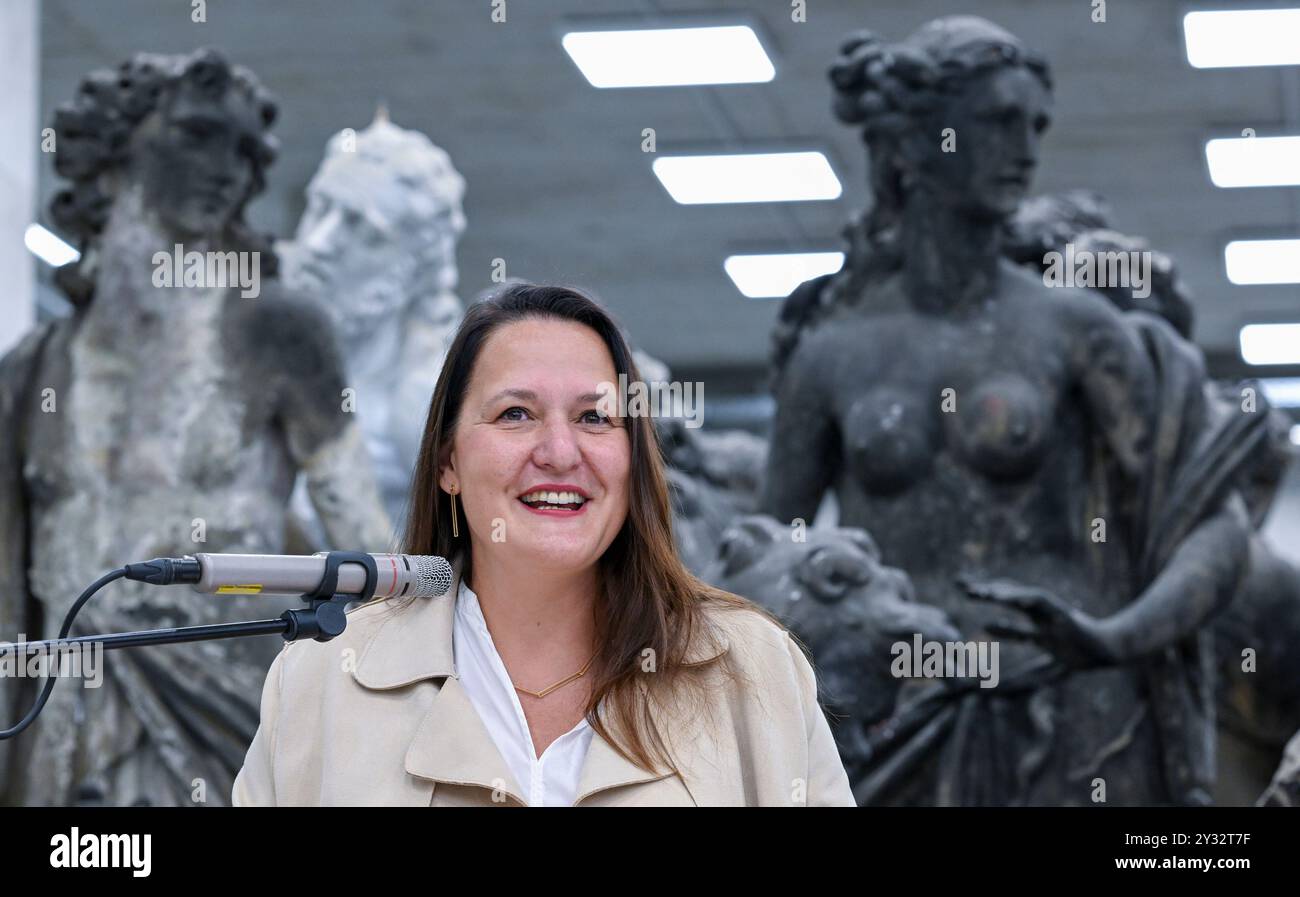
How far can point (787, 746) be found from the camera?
2.41 meters

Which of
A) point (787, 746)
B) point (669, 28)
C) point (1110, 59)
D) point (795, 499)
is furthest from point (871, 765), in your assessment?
point (1110, 59)

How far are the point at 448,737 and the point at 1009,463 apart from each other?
124 inches

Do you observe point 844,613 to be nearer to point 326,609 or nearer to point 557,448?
point 557,448

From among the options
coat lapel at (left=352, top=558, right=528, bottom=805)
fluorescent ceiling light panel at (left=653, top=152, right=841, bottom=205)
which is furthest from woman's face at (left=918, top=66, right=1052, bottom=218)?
fluorescent ceiling light panel at (left=653, top=152, right=841, bottom=205)

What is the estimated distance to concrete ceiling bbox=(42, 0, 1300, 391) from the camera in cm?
1078

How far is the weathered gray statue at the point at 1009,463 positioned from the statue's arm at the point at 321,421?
1119mm

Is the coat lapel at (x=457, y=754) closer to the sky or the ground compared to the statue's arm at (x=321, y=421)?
closer to the ground

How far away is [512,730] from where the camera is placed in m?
2.44

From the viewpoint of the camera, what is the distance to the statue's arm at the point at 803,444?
5.56m

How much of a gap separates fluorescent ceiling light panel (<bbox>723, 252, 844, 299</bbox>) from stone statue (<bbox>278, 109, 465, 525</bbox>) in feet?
19.5

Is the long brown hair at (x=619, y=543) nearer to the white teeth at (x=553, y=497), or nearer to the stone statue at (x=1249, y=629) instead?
the white teeth at (x=553, y=497)

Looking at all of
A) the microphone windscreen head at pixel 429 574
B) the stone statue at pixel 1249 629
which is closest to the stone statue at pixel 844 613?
the microphone windscreen head at pixel 429 574

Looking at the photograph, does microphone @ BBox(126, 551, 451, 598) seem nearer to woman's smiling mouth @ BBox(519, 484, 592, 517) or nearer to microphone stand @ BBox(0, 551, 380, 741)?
microphone stand @ BBox(0, 551, 380, 741)

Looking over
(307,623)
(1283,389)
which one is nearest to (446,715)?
(307,623)
